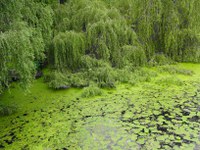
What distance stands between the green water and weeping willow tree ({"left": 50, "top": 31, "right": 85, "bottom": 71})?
32.5 inches

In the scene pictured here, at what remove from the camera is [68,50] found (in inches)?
271

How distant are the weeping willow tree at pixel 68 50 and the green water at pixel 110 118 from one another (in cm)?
83

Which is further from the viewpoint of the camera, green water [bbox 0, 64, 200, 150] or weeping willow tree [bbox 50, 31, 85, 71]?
weeping willow tree [bbox 50, 31, 85, 71]

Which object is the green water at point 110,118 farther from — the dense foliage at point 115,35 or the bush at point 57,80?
the dense foliage at point 115,35

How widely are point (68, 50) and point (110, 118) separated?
8.60ft

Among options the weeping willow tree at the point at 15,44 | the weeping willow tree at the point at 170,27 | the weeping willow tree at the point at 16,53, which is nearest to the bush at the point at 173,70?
the weeping willow tree at the point at 170,27

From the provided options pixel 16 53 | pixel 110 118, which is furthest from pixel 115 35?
pixel 16 53

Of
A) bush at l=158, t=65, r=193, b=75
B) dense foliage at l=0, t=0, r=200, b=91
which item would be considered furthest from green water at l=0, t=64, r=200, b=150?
dense foliage at l=0, t=0, r=200, b=91

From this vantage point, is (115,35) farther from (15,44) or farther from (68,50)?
(15,44)

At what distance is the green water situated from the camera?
416cm

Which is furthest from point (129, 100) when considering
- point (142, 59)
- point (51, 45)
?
point (51, 45)

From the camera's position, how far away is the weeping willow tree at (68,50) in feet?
22.3

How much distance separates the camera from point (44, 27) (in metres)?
5.86

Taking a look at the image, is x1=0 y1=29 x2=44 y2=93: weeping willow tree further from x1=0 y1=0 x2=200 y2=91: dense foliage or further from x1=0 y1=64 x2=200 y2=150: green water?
x1=0 y1=0 x2=200 y2=91: dense foliage
